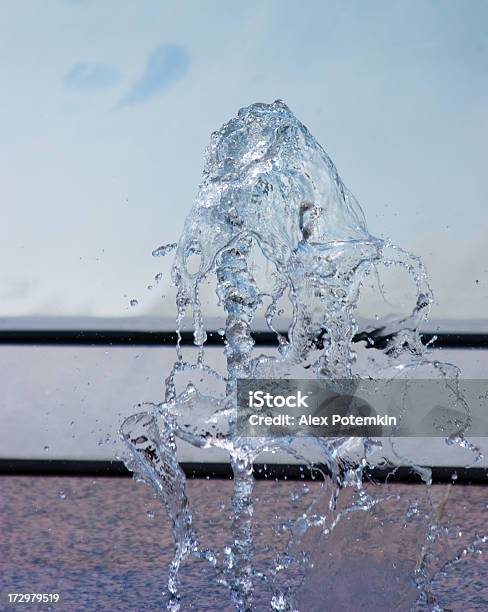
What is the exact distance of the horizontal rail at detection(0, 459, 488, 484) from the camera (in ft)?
8.67

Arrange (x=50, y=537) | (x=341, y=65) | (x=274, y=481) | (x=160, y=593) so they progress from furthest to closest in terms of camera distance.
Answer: (x=341, y=65)
(x=274, y=481)
(x=50, y=537)
(x=160, y=593)

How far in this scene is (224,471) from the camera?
2.73 metres

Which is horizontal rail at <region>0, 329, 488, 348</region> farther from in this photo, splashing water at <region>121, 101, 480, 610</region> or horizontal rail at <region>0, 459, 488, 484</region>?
splashing water at <region>121, 101, 480, 610</region>

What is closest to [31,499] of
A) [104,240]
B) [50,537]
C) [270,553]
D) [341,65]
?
[50,537]

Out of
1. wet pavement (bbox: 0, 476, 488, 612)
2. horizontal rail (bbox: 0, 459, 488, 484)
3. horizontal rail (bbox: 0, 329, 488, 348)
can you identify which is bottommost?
horizontal rail (bbox: 0, 459, 488, 484)

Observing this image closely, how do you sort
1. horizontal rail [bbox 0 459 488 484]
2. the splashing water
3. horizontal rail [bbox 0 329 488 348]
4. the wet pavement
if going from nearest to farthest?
1. the wet pavement
2. the splashing water
3. horizontal rail [bbox 0 459 488 484]
4. horizontal rail [bbox 0 329 488 348]

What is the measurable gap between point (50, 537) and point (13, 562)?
0.21 metres

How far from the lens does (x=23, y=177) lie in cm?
327

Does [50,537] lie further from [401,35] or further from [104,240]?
[401,35]

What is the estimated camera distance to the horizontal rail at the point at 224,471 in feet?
8.67

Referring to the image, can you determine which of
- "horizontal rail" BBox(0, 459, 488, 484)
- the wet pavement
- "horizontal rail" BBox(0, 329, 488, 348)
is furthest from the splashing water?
"horizontal rail" BBox(0, 329, 488, 348)

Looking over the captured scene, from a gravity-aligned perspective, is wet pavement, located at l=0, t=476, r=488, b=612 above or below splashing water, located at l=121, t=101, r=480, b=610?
below

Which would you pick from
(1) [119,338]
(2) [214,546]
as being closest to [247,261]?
(2) [214,546]

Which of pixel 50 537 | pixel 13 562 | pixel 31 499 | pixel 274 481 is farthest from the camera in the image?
pixel 274 481
